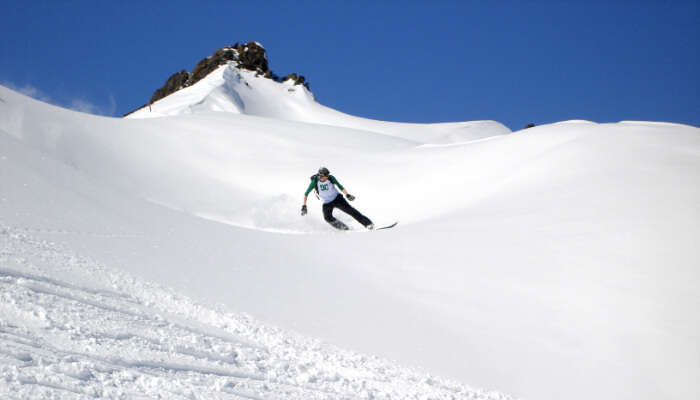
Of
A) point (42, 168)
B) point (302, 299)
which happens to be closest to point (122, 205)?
point (42, 168)

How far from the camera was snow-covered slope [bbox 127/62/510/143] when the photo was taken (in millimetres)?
40531

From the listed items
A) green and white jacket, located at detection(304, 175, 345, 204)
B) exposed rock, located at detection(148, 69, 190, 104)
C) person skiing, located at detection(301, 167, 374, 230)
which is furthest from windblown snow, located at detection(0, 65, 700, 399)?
exposed rock, located at detection(148, 69, 190, 104)

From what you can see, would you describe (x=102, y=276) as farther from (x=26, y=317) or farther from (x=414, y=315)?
(x=414, y=315)

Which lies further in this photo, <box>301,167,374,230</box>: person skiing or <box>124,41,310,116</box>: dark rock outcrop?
<box>124,41,310,116</box>: dark rock outcrop

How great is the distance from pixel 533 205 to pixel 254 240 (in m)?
4.61

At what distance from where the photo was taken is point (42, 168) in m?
6.77

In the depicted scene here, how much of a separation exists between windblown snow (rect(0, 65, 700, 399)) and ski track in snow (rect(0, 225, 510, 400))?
0.02 m

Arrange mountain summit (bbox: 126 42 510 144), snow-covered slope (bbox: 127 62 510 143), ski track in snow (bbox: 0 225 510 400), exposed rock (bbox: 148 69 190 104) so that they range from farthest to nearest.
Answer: exposed rock (bbox: 148 69 190 104) < mountain summit (bbox: 126 42 510 144) < snow-covered slope (bbox: 127 62 510 143) < ski track in snow (bbox: 0 225 510 400)

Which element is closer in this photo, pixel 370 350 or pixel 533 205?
pixel 370 350

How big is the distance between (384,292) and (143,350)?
10.4 ft

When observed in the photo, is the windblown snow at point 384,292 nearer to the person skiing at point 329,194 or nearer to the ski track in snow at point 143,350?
the ski track in snow at point 143,350

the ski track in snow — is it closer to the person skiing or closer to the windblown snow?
the windblown snow

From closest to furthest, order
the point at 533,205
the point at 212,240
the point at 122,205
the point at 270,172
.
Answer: the point at 212,240
the point at 122,205
the point at 533,205
the point at 270,172

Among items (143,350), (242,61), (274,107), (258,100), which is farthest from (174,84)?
(143,350)
